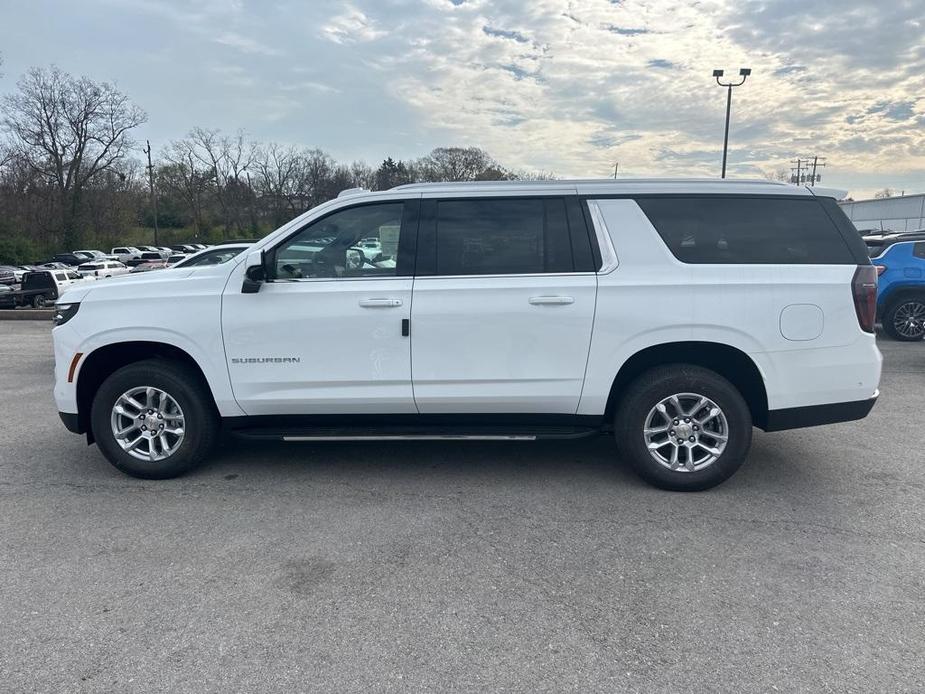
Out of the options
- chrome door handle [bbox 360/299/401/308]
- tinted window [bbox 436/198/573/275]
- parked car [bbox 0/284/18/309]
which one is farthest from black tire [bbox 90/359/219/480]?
parked car [bbox 0/284/18/309]

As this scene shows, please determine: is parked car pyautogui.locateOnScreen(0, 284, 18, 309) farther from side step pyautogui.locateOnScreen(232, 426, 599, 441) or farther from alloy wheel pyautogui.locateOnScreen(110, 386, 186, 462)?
side step pyautogui.locateOnScreen(232, 426, 599, 441)

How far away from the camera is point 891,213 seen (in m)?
45.2

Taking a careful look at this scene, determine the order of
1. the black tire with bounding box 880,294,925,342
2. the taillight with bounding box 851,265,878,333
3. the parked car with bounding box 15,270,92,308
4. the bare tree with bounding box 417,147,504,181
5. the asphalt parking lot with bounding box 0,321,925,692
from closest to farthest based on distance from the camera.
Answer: the asphalt parking lot with bounding box 0,321,925,692 → the taillight with bounding box 851,265,878,333 → the black tire with bounding box 880,294,925,342 → the parked car with bounding box 15,270,92,308 → the bare tree with bounding box 417,147,504,181

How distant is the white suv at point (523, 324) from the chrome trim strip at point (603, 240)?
1 centimetres

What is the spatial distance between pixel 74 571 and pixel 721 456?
3875mm

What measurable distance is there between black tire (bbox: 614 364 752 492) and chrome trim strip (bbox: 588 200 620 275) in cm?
77

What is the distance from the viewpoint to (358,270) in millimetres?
4281

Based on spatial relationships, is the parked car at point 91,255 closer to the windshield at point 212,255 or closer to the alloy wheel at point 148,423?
the windshield at point 212,255

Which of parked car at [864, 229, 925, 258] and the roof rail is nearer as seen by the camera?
the roof rail

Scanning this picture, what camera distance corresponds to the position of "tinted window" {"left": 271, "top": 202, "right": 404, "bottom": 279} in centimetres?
428

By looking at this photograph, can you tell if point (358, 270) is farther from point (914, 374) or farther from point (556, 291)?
point (914, 374)

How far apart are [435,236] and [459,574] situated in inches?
86.5

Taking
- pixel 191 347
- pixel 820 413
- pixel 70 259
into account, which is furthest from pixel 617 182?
pixel 70 259

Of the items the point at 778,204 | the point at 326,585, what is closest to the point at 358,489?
the point at 326,585
